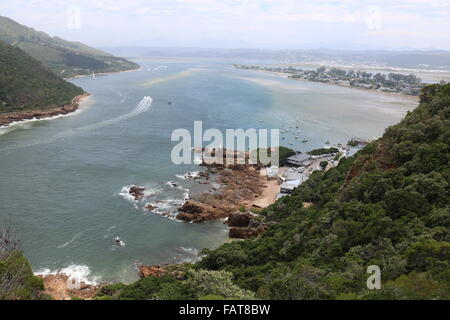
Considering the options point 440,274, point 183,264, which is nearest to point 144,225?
point 183,264

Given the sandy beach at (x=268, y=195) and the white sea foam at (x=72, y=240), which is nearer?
the white sea foam at (x=72, y=240)

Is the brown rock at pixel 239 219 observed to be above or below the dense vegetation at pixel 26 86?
below

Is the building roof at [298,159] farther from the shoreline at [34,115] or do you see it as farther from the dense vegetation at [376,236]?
the shoreline at [34,115]

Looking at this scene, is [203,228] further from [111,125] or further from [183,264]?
[111,125]

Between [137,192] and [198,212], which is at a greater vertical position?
[137,192]

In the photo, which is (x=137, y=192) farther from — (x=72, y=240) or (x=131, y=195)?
(x=72, y=240)

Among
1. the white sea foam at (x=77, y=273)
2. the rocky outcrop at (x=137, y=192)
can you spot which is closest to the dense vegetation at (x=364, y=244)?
the white sea foam at (x=77, y=273)

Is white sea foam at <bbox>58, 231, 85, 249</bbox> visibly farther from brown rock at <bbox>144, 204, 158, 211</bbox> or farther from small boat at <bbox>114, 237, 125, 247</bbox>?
brown rock at <bbox>144, 204, 158, 211</bbox>

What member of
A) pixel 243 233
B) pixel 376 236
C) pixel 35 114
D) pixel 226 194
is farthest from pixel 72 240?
pixel 35 114
